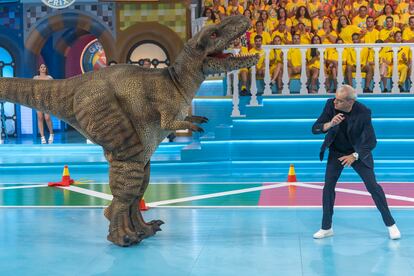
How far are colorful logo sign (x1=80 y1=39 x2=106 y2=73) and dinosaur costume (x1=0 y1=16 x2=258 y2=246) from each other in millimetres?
16537

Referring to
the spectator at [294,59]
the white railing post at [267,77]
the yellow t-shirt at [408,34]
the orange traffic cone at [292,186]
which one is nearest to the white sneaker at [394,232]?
the orange traffic cone at [292,186]

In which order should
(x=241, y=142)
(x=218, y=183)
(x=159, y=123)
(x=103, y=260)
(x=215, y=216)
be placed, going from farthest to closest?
(x=241, y=142)
(x=218, y=183)
(x=215, y=216)
(x=159, y=123)
(x=103, y=260)

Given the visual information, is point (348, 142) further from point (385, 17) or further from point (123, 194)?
point (385, 17)

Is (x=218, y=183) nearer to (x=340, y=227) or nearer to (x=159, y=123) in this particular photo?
(x=340, y=227)

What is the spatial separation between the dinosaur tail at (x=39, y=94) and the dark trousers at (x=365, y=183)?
2492 millimetres

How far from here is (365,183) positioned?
638 cm

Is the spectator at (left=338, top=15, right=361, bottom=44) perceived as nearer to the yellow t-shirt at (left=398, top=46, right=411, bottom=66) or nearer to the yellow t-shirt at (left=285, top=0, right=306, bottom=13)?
the yellow t-shirt at (left=398, top=46, right=411, bottom=66)

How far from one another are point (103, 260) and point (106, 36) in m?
11.9

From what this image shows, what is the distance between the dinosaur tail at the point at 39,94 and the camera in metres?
6.36

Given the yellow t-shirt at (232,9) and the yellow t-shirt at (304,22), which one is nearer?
the yellow t-shirt at (304,22)

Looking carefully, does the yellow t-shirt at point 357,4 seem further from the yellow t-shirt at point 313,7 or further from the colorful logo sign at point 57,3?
the colorful logo sign at point 57,3

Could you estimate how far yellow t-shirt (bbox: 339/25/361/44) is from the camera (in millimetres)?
13438

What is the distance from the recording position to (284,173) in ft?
36.6

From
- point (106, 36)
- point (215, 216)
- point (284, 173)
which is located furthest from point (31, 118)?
point (215, 216)
